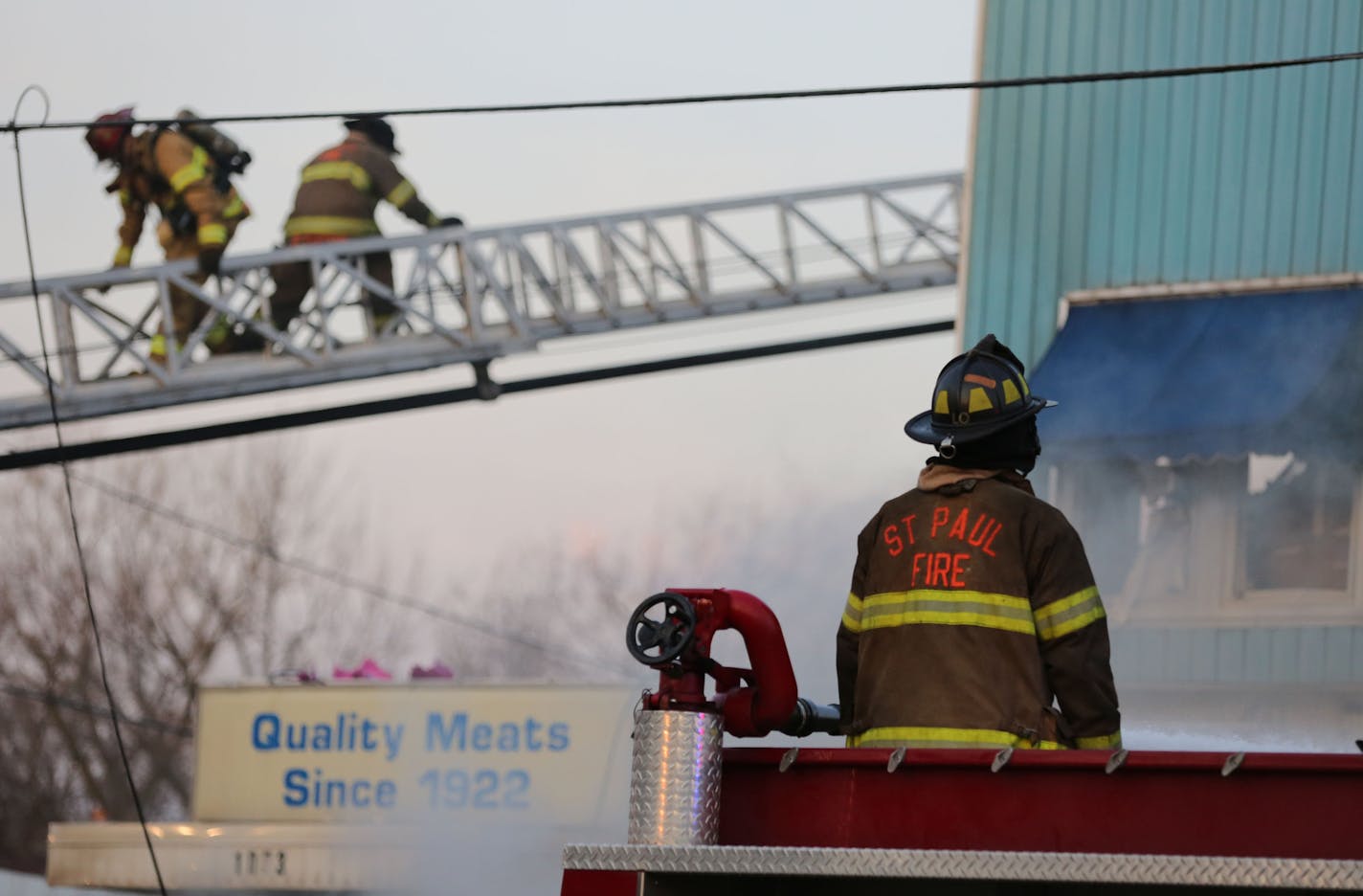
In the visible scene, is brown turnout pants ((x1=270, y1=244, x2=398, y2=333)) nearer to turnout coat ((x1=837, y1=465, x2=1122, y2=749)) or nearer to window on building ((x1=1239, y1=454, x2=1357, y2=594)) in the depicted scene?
window on building ((x1=1239, y1=454, x2=1357, y2=594))

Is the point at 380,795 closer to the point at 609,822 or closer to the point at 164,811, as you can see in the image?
the point at 609,822

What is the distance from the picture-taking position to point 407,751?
46.1 feet

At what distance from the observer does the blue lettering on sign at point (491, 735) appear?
13547 mm

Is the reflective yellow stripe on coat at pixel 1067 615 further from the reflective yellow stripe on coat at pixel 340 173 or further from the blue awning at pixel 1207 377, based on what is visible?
the reflective yellow stripe on coat at pixel 340 173

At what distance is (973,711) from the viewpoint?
14.2 feet

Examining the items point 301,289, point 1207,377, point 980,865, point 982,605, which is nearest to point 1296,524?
point 1207,377

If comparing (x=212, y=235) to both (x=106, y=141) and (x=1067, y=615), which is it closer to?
(x=106, y=141)

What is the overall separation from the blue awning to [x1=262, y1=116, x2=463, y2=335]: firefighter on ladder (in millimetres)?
5666

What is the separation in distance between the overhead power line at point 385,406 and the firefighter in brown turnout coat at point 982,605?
30.2ft

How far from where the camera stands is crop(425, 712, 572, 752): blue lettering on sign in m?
13.5

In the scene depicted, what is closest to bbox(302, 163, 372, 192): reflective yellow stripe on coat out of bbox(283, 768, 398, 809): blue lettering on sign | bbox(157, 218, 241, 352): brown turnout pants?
bbox(157, 218, 241, 352): brown turnout pants

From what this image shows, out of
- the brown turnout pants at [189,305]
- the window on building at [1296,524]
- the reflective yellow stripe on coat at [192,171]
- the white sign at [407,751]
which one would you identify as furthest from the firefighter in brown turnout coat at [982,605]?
the reflective yellow stripe on coat at [192,171]

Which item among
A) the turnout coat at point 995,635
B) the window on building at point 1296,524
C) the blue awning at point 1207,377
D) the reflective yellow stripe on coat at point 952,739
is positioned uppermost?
the blue awning at point 1207,377

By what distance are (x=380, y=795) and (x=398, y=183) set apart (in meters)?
4.44
